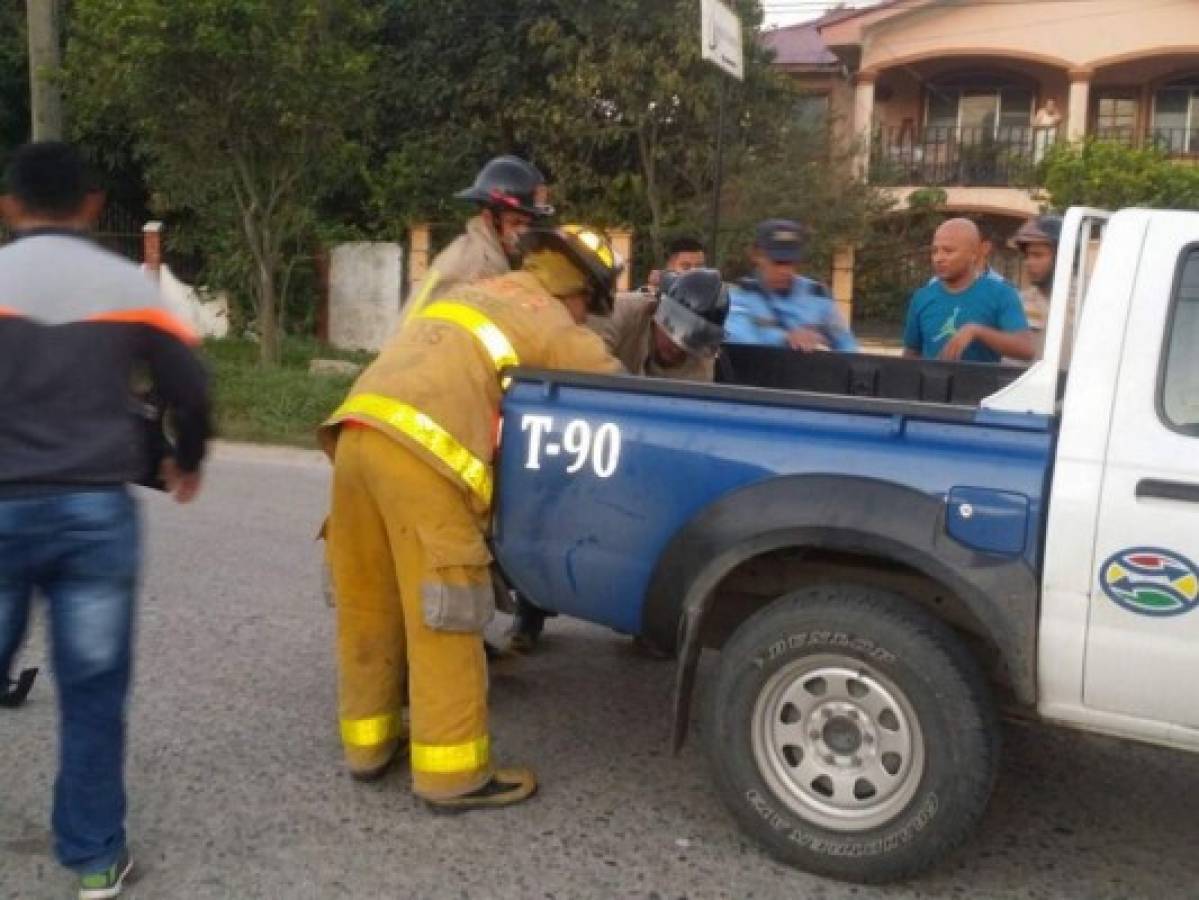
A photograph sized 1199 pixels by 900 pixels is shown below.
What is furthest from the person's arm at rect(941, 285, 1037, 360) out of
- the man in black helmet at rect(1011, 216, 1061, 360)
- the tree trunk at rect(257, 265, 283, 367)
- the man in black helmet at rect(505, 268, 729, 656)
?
the tree trunk at rect(257, 265, 283, 367)

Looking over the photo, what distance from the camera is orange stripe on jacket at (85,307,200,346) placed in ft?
10.2

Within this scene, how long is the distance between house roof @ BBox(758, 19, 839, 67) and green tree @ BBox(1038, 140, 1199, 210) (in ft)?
29.7

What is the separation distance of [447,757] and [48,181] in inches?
71.8

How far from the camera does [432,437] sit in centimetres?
369

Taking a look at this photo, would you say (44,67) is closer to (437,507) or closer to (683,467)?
(437,507)

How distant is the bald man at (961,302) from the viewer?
19.3 feet

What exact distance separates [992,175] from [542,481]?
23.2 metres

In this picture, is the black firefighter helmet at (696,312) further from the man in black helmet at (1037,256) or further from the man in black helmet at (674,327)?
the man in black helmet at (1037,256)

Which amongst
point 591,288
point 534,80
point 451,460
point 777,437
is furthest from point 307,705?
point 534,80

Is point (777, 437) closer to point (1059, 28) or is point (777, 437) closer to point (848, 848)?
point (848, 848)

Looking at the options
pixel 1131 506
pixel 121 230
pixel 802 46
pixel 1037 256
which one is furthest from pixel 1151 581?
pixel 802 46

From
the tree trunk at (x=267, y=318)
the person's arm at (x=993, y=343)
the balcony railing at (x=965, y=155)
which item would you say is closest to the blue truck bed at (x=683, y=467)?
the person's arm at (x=993, y=343)

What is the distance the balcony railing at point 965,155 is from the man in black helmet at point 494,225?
2026 cm

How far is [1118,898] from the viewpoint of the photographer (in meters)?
3.54
